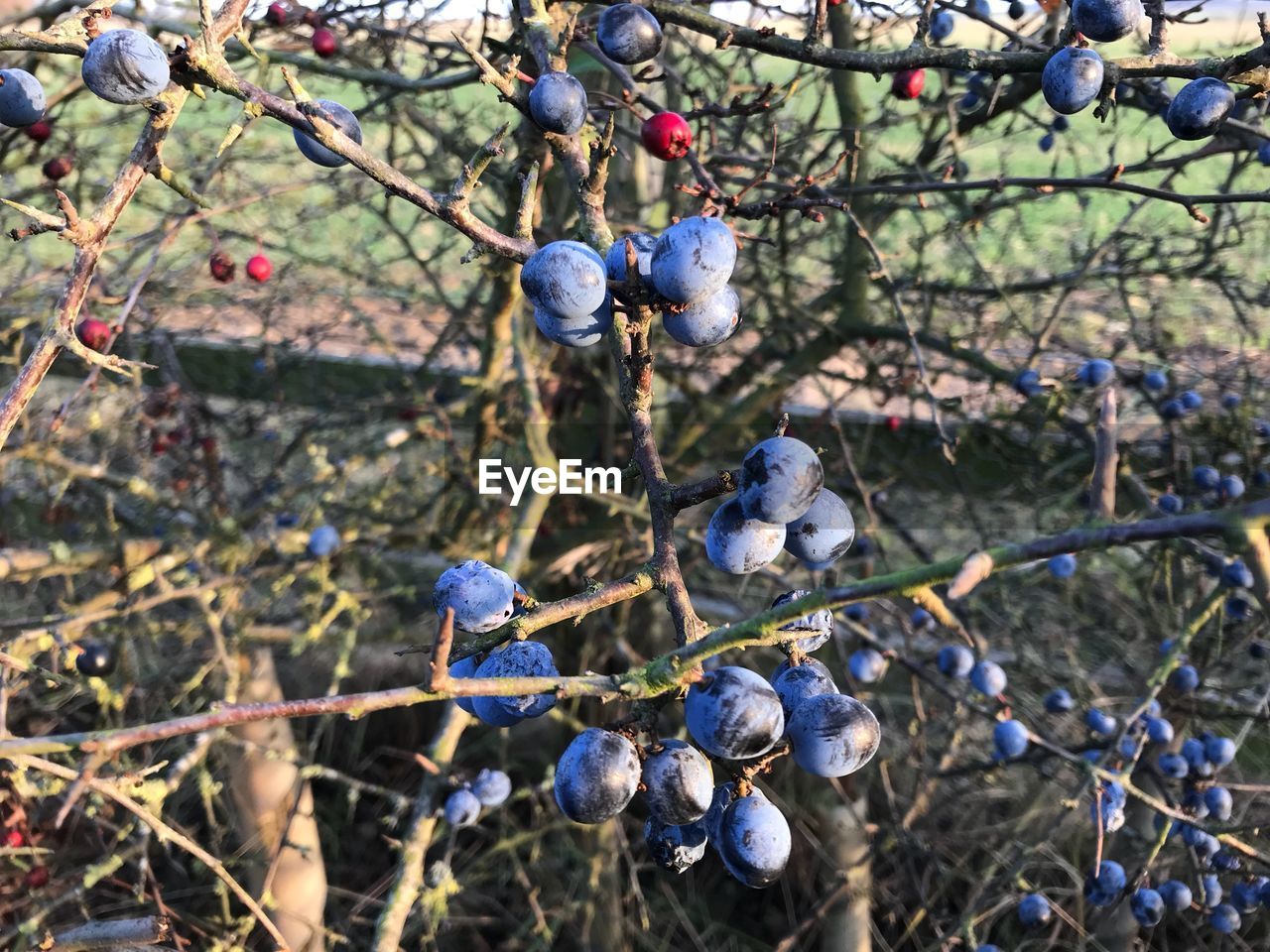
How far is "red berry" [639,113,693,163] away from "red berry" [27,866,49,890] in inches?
83.8

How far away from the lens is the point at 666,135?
1519mm

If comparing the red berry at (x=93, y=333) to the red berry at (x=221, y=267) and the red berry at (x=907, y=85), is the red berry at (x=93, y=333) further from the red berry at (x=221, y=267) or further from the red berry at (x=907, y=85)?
the red berry at (x=907, y=85)

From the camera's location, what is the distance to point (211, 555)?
2.66 metres

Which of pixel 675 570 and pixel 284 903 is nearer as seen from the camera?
pixel 675 570

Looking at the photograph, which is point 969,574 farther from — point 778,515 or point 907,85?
point 907,85

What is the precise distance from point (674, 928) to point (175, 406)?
8.79 ft

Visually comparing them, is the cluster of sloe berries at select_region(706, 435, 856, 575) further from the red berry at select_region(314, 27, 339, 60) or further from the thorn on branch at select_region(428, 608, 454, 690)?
the red berry at select_region(314, 27, 339, 60)

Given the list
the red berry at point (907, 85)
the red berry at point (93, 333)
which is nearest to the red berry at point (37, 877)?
the red berry at point (93, 333)

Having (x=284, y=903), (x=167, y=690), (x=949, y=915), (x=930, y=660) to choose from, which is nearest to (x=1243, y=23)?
(x=930, y=660)

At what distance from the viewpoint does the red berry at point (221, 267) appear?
2.17 metres

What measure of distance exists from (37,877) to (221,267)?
1.52 metres

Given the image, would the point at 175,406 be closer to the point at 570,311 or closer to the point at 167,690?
the point at 167,690

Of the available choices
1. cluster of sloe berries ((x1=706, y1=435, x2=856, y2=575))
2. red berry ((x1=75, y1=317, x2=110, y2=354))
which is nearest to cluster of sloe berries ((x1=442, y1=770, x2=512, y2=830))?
cluster of sloe berries ((x1=706, y1=435, x2=856, y2=575))

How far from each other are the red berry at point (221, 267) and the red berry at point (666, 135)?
116 centimetres
